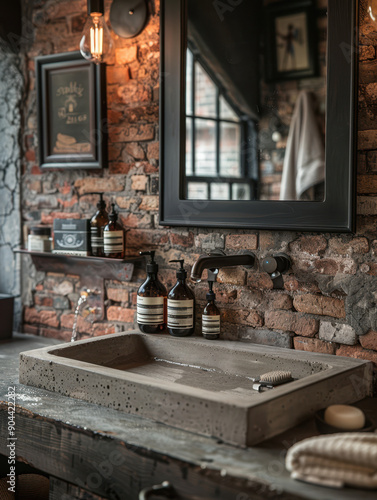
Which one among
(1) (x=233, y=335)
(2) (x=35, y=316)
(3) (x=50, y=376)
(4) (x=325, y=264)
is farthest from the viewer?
(2) (x=35, y=316)

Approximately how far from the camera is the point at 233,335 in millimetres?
2104

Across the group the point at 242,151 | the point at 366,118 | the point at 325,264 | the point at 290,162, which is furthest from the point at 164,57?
the point at 325,264

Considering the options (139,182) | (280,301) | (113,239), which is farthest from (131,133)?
(280,301)

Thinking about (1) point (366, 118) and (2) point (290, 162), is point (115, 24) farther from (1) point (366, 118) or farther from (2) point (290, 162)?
(1) point (366, 118)

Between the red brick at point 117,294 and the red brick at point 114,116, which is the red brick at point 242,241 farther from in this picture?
the red brick at point 114,116

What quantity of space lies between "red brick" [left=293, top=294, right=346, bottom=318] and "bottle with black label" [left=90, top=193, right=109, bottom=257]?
0.83 metres

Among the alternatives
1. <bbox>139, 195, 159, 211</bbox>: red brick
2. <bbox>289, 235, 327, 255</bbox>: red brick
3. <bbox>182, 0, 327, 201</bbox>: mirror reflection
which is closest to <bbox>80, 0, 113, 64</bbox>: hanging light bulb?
<bbox>182, 0, 327, 201</bbox>: mirror reflection

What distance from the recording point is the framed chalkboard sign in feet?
7.84

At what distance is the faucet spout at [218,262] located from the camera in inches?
71.4

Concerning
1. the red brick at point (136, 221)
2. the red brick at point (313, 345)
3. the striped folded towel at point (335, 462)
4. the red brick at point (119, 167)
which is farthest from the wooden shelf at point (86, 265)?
the striped folded towel at point (335, 462)

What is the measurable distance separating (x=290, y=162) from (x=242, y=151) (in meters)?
0.18

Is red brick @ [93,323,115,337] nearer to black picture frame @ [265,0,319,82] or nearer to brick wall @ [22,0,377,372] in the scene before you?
brick wall @ [22,0,377,372]

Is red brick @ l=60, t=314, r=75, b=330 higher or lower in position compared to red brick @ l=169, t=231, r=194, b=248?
lower

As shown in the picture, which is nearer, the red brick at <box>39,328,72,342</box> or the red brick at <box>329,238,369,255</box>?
the red brick at <box>329,238,369,255</box>
